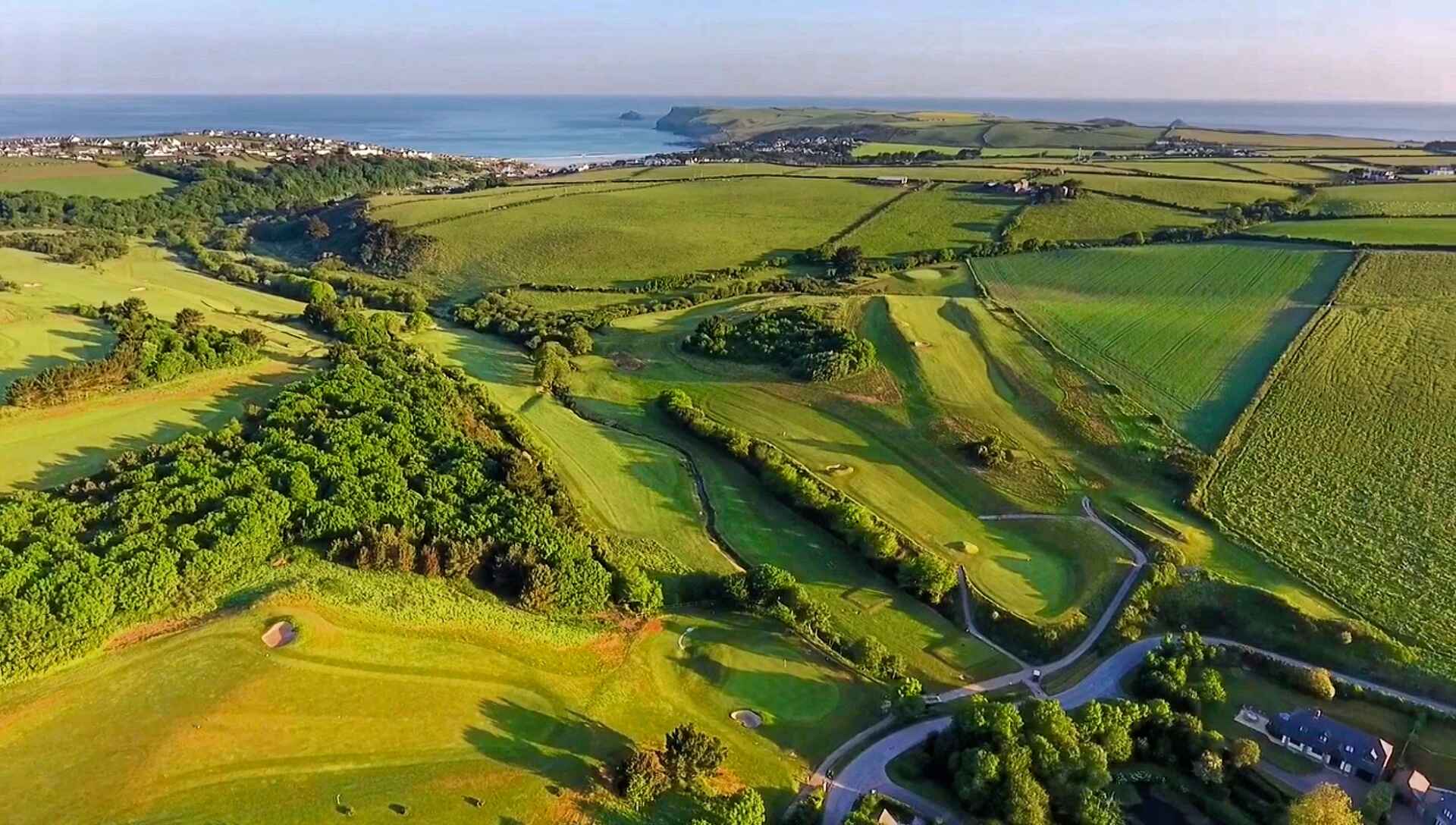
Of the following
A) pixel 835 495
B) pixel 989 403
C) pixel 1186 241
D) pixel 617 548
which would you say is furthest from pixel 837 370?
pixel 1186 241

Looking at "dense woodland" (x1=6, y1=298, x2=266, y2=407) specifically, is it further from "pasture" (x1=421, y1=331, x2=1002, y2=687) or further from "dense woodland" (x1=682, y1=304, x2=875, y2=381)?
"dense woodland" (x1=682, y1=304, x2=875, y2=381)

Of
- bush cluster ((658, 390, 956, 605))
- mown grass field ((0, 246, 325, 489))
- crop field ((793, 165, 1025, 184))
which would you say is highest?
crop field ((793, 165, 1025, 184))

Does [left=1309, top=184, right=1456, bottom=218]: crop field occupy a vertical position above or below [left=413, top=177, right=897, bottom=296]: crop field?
above

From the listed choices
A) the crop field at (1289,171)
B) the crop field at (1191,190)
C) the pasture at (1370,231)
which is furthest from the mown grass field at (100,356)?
the crop field at (1289,171)

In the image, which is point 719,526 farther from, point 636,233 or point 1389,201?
point 1389,201

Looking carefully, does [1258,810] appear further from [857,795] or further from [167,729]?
[167,729]

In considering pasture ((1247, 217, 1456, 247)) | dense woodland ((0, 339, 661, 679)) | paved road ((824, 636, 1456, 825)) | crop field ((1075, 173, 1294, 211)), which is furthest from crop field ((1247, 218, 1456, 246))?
dense woodland ((0, 339, 661, 679))

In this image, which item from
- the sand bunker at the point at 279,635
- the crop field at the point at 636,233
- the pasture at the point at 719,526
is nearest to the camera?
the sand bunker at the point at 279,635

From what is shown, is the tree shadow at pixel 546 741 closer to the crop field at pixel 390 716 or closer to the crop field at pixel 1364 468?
the crop field at pixel 390 716
